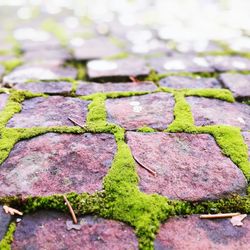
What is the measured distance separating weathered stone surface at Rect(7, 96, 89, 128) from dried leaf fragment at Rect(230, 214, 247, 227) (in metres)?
1.11

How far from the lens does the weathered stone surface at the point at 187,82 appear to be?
115 inches

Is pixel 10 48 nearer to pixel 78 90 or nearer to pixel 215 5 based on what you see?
pixel 78 90

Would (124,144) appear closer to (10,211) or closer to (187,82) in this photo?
(10,211)

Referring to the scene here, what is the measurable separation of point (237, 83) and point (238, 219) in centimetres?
156

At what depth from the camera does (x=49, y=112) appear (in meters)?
2.45

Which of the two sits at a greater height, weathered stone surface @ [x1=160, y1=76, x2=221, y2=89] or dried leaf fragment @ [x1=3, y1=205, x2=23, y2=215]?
dried leaf fragment @ [x1=3, y1=205, x2=23, y2=215]

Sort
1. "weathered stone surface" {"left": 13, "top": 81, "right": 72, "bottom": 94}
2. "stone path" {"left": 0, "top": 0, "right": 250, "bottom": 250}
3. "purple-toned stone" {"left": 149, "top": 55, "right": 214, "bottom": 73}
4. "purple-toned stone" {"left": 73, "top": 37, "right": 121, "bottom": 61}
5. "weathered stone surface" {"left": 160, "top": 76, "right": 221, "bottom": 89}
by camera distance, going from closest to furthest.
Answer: "stone path" {"left": 0, "top": 0, "right": 250, "bottom": 250}, "weathered stone surface" {"left": 13, "top": 81, "right": 72, "bottom": 94}, "weathered stone surface" {"left": 160, "top": 76, "right": 221, "bottom": 89}, "purple-toned stone" {"left": 149, "top": 55, "right": 214, "bottom": 73}, "purple-toned stone" {"left": 73, "top": 37, "right": 121, "bottom": 61}

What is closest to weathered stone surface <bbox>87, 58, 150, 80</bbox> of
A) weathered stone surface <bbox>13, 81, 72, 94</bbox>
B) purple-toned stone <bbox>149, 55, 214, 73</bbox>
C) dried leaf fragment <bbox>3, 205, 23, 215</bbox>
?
purple-toned stone <bbox>149, 55, 214, 73</bbox>

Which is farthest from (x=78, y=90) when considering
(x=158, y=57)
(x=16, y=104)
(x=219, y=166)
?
(x=219, y=166)

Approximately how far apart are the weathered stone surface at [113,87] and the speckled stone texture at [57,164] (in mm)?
689

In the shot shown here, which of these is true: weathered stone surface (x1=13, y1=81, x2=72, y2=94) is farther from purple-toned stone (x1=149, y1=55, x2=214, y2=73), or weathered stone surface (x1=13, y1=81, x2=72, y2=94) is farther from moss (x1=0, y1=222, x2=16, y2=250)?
moss (x1=0, y1=222, x2=16, y2=250)

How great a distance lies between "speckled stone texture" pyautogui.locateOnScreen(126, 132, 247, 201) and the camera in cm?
179

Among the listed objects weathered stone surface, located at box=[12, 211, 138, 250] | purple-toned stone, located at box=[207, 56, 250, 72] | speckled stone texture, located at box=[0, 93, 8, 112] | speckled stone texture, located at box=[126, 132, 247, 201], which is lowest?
purple-toned stone, located at box=[207, 56, 250, 72]

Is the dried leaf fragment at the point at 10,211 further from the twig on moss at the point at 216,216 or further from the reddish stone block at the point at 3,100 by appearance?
the reddish stone block at the point at 3,100
